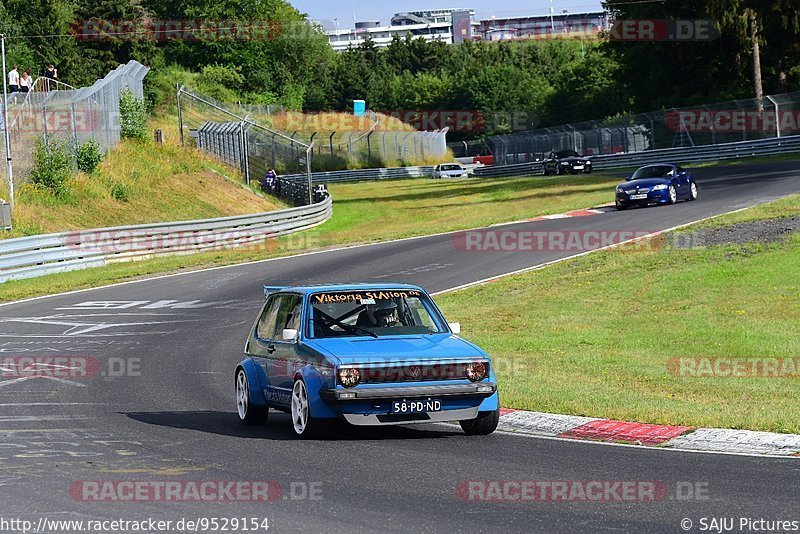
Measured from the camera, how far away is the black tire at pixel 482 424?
34.5ft

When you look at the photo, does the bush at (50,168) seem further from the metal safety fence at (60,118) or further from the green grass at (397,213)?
the green grass at (397,213)

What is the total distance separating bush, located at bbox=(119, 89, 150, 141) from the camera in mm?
48125

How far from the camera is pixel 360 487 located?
8203mm

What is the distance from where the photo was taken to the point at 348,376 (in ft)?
33.3

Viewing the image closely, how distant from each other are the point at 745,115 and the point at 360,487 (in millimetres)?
55815

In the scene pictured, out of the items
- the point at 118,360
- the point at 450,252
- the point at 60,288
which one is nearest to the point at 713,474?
the point at 118,360

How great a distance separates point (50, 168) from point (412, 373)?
101 ft

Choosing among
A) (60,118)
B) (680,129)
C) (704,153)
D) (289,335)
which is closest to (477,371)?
(289,335)

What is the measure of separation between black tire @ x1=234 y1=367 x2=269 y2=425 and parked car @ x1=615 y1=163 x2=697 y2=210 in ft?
91.5

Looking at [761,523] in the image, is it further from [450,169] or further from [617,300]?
[450,169]

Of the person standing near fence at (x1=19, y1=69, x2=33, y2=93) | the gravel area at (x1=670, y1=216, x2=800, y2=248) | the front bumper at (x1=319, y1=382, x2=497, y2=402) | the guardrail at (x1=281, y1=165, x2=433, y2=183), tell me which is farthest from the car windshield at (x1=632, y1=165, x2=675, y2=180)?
the guardrail at (x1=281, y1=165, x2=433, y2=183)

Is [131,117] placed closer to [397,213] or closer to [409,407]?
[397,213]

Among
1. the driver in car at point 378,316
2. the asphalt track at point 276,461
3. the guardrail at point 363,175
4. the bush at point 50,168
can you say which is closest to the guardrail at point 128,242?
the bush at point 50,168

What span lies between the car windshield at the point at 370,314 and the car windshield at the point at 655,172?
1124 inches
